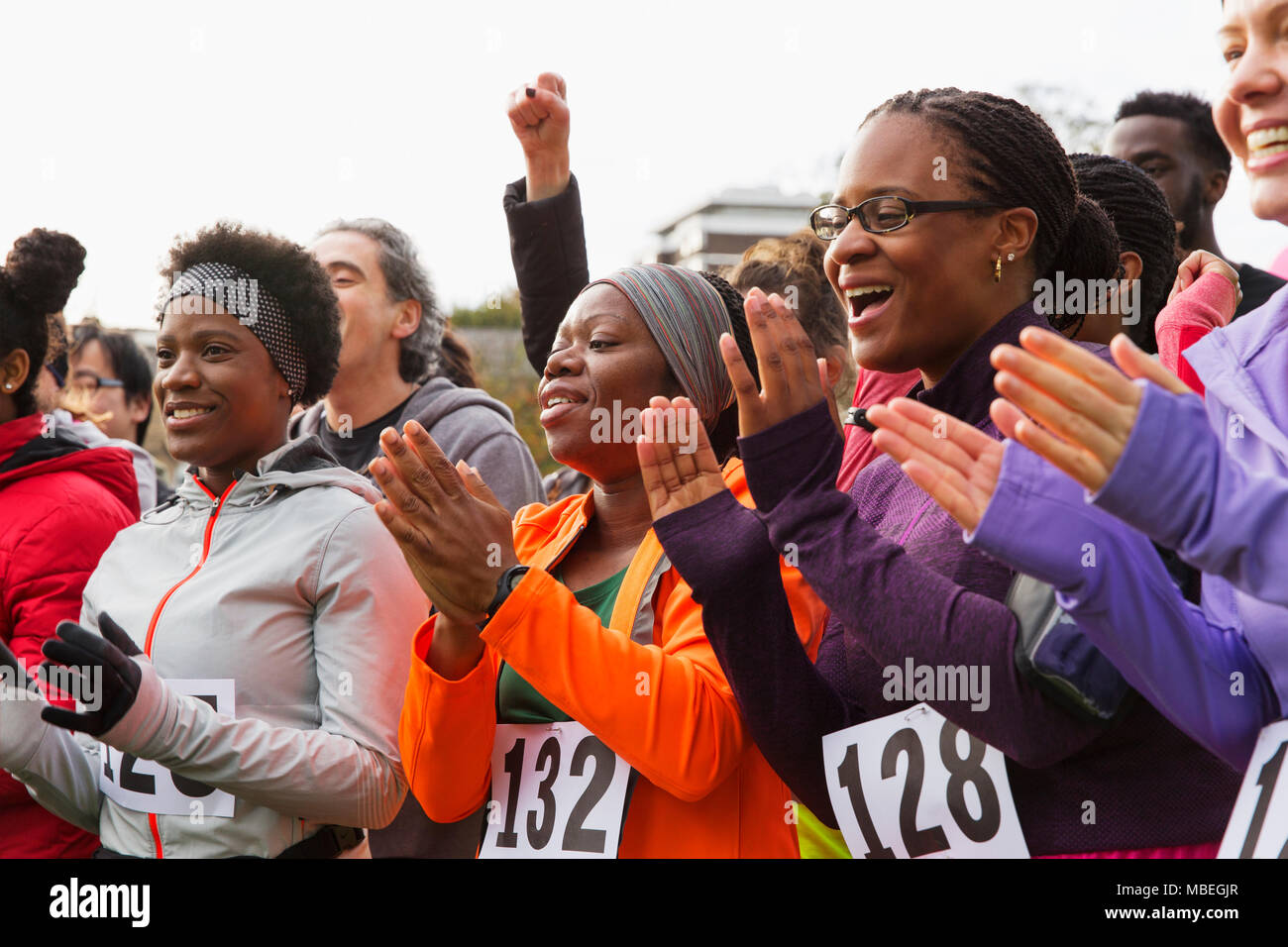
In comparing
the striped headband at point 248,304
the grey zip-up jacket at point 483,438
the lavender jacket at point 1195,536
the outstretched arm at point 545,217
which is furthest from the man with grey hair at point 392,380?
the lavender jacket at point 1195,536

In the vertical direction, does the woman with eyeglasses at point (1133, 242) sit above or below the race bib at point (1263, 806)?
above

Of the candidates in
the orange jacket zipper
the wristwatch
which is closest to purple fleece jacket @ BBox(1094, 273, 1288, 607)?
the wristwatch

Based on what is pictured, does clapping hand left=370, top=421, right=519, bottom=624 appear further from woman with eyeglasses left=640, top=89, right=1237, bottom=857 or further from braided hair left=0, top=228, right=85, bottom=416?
braided hair left=0, top=228, right=85, bottom=416

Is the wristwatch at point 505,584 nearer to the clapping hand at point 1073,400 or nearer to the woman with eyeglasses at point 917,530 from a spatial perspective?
the woman with eyeglasses at point 917,530

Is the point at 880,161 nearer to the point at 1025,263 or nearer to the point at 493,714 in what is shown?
the point at 1025,263

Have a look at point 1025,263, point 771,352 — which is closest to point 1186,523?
point 771,352

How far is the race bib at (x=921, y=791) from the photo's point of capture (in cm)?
221

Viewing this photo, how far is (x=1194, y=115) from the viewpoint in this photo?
4766 millimetres

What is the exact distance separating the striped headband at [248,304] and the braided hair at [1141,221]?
225 centimetres

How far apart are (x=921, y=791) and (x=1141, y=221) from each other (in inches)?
81.3

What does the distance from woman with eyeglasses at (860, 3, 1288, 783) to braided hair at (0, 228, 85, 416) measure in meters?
3.06

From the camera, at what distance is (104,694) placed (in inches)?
109

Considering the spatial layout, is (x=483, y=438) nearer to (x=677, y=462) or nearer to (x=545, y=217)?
(x=545, y=217)
